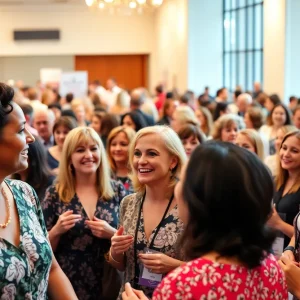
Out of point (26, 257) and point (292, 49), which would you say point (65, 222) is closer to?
point (26, 257)

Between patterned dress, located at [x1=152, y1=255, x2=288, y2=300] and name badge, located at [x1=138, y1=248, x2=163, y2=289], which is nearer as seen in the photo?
patterned dress, located at [x1=152, y1=255, x2=288, y2=300]

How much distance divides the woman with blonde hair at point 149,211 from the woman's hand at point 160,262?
38 mm

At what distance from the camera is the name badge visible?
325 cm

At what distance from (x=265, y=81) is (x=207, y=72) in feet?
18.4

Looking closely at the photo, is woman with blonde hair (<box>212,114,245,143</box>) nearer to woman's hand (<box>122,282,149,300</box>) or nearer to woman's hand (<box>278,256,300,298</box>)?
woman's hand (<box>278,256,300,298</box>)

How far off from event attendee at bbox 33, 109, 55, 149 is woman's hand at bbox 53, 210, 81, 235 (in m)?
3.77

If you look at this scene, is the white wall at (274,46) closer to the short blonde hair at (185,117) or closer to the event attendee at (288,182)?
the short blonde hair at (185,117)

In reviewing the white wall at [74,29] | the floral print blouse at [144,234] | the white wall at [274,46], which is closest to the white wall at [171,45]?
the white wall at [74,29]

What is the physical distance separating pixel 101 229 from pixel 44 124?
152 inches

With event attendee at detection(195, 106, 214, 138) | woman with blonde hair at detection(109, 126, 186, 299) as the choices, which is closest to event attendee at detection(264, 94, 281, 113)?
event attendee at detection(195, 106, 214, 138)

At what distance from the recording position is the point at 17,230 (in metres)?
2.47

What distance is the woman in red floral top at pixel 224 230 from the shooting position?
1.89m

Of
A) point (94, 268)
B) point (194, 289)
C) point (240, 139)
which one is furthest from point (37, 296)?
point (240, 139)

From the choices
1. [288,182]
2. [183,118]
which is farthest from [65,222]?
[183,118]
